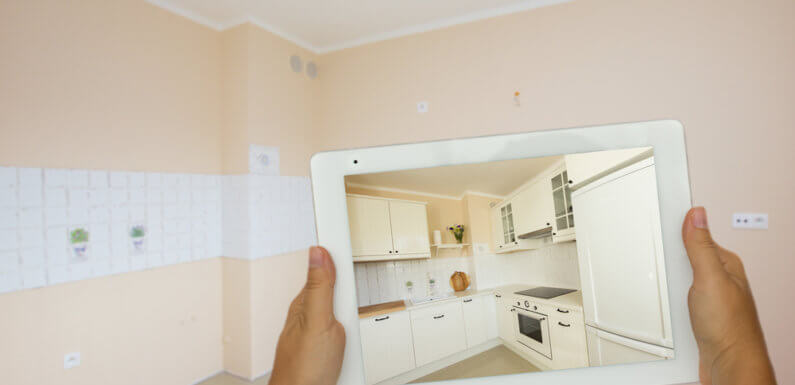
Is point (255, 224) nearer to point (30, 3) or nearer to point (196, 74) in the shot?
point (196, 74)

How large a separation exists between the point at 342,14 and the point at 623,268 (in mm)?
2603

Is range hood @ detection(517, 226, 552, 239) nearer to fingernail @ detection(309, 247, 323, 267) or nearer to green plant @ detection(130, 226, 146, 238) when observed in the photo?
fingernail @ detection(309, 247, 323, 267)

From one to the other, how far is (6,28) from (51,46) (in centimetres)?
16

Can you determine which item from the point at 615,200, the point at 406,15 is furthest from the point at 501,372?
the point at 406,15

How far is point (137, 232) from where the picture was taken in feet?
6.61

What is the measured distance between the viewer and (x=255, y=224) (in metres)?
2.35

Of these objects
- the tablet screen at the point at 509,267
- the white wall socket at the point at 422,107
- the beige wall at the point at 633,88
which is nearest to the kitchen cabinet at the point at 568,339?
the tablet screen at the point at 509,267

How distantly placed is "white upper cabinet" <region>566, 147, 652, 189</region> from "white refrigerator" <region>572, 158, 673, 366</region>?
0.03 ft

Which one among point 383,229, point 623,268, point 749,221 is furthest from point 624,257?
point 749,221

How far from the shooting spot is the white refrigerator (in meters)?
0.47

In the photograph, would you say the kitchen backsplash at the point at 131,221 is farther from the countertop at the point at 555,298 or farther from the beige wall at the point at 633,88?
the countertop at the point at 555,298

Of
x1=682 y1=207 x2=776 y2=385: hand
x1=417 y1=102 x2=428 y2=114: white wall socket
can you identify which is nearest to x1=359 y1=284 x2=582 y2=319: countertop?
x1=682 y1=207 x2=776 y2=385: hand

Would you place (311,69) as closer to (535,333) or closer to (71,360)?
(71,360)

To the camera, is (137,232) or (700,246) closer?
(700,246)
